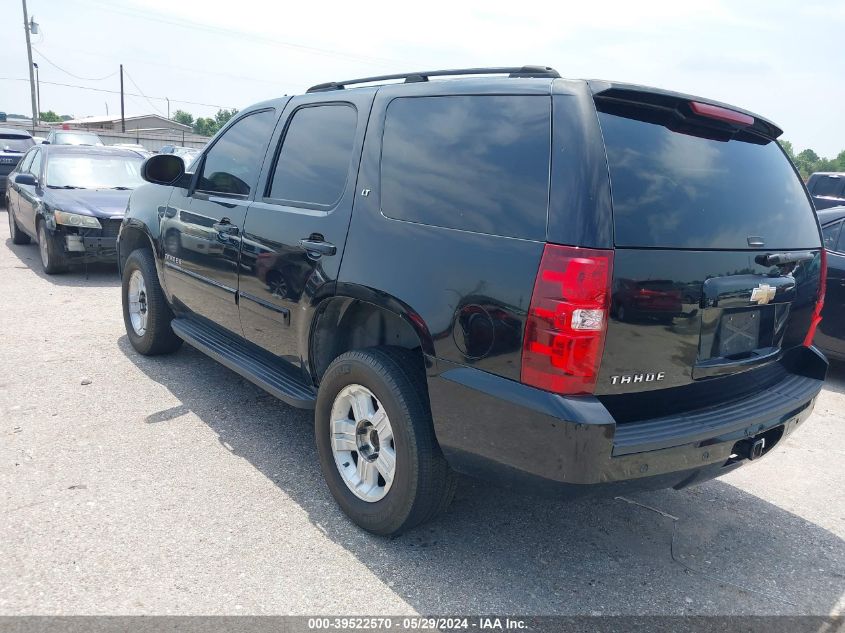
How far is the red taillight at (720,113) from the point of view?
2.61 meters

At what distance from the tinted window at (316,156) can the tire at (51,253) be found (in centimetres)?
577

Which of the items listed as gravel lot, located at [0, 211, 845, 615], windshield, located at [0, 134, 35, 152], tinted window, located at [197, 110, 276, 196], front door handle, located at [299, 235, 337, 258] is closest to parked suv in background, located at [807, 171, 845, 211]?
gravel lot, located at [0, 211, 845, 615]

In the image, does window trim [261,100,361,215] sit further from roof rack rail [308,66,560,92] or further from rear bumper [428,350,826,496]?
rear bumper [428,350,826,496]

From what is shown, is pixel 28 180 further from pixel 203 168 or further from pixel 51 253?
pixel 203 168

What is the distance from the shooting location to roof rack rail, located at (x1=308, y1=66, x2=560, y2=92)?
2.71 metres

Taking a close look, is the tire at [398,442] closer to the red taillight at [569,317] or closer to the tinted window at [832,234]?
the red taillight at [569,317]

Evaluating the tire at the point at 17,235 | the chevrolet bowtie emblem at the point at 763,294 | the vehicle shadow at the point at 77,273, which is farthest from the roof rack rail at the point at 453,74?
the tire at the point at 17,235

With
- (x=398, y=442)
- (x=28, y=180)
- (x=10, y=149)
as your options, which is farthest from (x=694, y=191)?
(x=10, y=149)

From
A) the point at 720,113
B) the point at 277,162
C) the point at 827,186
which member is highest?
the point at 720,113

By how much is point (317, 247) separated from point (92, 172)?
7.63m

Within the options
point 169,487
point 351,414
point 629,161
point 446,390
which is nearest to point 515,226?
point 629,161

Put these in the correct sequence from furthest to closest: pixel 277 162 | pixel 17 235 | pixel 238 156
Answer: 1. pixel 17 235
2. pixel 238 156
3. pixel 277 162

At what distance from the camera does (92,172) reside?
369 inches

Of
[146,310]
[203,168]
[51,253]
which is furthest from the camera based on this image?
[51,253]
